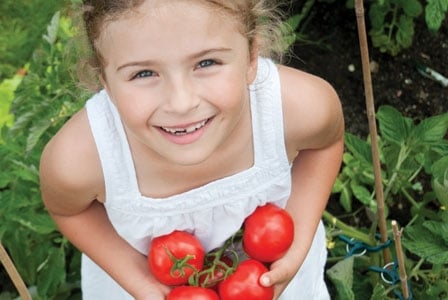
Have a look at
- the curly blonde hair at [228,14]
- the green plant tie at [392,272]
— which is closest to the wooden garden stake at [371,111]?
the green plant tie at [392,272]

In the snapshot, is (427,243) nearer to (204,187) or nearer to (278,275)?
(278,275)

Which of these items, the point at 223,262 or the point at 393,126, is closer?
the point at 223,262

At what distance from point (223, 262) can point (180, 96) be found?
0.37m

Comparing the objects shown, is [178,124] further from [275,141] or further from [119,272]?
[119,272]

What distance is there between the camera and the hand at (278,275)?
1291 millimetres

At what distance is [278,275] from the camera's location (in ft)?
4.39

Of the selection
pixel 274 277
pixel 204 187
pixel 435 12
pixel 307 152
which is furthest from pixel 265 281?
pixel 435 12

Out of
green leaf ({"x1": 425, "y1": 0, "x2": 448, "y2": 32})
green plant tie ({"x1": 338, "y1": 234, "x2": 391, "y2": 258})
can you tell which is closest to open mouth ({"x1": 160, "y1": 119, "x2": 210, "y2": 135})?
green plant tie ({"x1": 338, "y1": 234, "x2": 391, "y2": 258})

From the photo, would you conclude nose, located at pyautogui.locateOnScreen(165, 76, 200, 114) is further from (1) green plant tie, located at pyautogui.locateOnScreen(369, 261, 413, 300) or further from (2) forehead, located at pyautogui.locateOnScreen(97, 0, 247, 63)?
(1) green plant tie, located at pyautogui.locateOnScreen(369, 261, 413, 300)

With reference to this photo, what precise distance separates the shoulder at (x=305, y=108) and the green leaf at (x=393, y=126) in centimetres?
23

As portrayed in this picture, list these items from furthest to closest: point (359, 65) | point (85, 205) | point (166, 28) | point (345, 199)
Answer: point (359, 65), point (345, 199), point (85, 205), point (166, 28)

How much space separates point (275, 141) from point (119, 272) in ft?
1.14

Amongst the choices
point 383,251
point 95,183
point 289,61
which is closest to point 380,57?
point 289,61

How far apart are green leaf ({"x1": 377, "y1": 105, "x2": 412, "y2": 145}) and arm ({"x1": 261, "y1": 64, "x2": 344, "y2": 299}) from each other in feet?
0.47
